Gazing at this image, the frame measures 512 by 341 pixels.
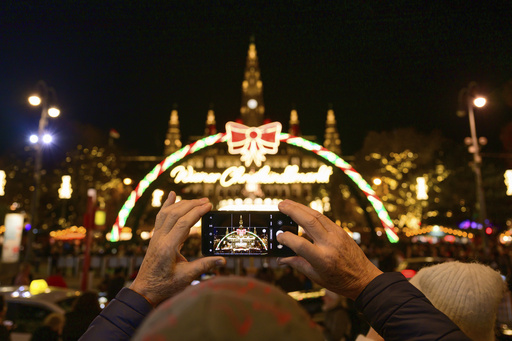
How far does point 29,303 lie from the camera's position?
7242 mm

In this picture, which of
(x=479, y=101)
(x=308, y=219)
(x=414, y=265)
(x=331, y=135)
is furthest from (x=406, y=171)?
(x=331, y=135)

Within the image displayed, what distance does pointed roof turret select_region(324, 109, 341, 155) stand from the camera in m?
98.0

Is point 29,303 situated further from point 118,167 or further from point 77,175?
point 118,167

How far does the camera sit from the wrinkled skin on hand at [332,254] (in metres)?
1.43

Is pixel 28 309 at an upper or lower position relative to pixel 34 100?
lower

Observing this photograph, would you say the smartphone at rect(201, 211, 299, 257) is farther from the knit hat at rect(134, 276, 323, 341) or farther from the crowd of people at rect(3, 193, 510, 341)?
the knit hat at rect(134, 276, 323, 341)

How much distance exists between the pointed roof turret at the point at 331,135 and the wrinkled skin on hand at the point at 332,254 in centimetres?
9753

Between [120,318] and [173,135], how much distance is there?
323 feet

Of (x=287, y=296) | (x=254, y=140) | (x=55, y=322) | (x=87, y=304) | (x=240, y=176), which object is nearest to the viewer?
(x=287, y=296)

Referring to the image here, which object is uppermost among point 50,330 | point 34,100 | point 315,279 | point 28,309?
point 34,100

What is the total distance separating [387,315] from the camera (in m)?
1.32

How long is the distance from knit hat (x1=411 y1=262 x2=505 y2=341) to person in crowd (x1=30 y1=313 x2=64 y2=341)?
5037 millimetres

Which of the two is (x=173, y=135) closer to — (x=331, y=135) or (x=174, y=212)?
(x=331, y=135)

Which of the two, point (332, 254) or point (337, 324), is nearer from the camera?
point (332, 254)
